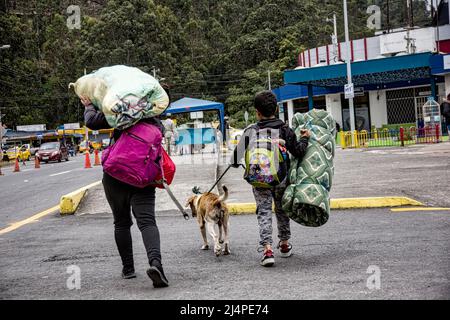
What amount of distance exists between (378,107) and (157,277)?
41.5m

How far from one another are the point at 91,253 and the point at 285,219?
2.19 m

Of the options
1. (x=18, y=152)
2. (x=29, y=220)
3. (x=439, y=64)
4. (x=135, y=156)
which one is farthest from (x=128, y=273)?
(x=18, y=152)

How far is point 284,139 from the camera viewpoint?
5.55 metres

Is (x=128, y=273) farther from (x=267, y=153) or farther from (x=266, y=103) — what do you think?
(x=266, y=103)

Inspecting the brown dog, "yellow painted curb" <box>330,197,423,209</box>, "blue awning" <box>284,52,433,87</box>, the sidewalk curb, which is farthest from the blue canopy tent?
the brown dog

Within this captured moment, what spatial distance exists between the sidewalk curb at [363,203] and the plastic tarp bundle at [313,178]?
333 cm

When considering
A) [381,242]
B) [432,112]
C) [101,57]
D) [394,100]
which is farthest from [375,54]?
[381,242]

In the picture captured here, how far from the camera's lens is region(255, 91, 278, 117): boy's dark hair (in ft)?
18.2

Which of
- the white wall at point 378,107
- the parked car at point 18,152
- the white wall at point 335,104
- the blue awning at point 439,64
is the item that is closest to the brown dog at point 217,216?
the blue awning at point 439,64

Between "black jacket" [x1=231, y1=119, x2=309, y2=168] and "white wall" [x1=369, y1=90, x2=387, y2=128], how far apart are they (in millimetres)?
39987

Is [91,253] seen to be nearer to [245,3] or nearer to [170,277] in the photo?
[170,277]

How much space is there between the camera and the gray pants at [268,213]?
5488 millimetres

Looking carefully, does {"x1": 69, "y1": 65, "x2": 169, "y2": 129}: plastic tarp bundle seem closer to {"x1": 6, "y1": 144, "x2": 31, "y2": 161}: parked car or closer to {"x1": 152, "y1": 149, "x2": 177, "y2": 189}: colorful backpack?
{"x1": 152, "y1": 149, "x2": 177, "y2": 189}: colorful backpack

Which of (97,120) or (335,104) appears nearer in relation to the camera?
(97,120)
